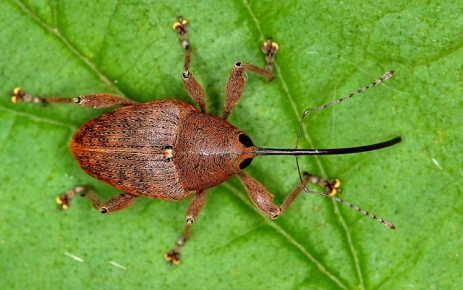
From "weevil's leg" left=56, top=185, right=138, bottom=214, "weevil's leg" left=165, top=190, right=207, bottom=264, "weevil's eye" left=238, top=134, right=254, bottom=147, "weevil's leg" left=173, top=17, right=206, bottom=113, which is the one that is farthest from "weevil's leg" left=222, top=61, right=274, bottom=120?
"weevil's leg" left=56, top=185, right=138, bottom=214

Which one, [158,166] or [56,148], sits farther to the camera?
[56,148]

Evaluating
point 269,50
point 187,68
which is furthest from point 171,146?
point 269,50

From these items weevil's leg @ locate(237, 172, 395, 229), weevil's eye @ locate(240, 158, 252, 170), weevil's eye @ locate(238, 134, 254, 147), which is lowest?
weevil's leg @ locate(237, 172, 395, 229)

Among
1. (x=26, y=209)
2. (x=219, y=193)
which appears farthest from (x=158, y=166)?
(x=26, y=209)

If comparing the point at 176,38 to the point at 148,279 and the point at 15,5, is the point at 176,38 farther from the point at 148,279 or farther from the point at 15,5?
the point at 148,279

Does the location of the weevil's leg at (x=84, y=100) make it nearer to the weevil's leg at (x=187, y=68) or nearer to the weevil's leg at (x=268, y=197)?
the weevil's leg at (x=187, y=68)

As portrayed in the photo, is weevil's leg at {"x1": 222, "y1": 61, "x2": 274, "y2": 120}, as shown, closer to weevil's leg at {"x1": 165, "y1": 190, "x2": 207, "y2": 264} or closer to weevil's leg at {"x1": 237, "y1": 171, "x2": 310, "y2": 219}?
weevil's leg at {"x1": 237, "y1": 171, "x2": 310, "y2": 219}
